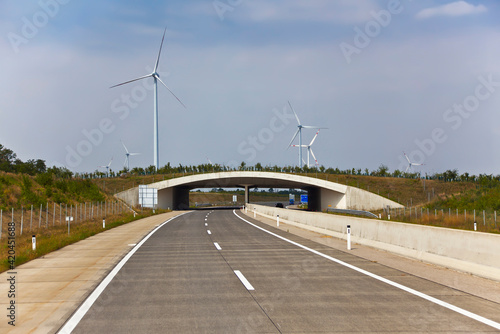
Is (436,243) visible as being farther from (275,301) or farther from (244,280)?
(275,301)

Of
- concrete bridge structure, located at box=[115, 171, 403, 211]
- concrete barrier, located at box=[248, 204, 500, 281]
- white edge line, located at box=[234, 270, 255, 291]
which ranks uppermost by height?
concrete bridge structure, located at box=[115, 171, 403, 211]

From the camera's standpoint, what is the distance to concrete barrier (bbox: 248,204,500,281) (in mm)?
9812

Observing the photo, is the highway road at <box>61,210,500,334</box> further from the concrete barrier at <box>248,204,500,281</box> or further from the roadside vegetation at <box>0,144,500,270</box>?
the roadside vegetation at <box>0,144,500,270</box>

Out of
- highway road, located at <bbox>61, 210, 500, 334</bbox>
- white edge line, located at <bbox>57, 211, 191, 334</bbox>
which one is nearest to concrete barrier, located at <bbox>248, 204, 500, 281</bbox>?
highway road, located at <bbox>61, 210, 500, 334</bbox>

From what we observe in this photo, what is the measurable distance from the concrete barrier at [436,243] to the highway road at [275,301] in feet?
4.31

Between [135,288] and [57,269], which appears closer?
[135,288]

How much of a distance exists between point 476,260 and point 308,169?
8107 cm

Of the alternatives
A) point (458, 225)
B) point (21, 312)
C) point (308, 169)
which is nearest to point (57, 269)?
point (21, 312)

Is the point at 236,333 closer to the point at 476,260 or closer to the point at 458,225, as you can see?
the point at 476,260

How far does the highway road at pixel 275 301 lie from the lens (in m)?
6.46

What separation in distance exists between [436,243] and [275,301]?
5981mm

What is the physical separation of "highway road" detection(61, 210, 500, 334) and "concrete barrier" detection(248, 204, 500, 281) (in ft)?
4.31

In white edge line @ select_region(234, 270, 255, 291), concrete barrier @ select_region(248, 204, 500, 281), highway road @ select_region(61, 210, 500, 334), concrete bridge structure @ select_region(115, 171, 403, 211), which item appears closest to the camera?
highway road @ select_region(61, 210, 500, 334)

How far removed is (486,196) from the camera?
4988 cm
